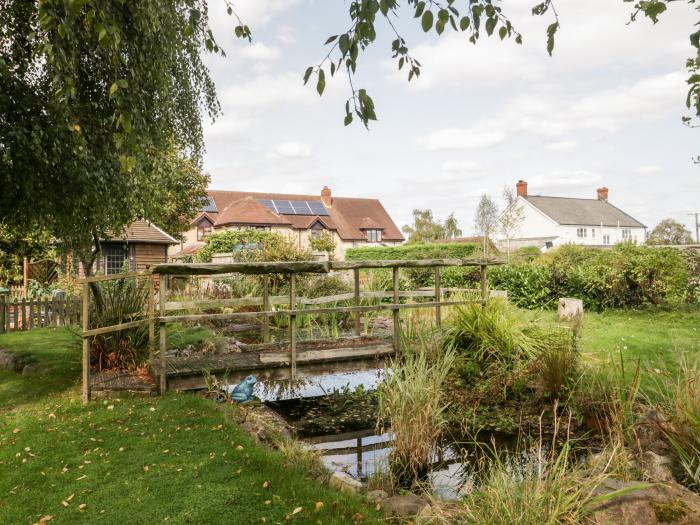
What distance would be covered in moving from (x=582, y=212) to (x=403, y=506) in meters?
51.5

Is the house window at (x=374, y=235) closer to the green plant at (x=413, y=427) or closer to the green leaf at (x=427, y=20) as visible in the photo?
the green plant at (x=413, y=427)

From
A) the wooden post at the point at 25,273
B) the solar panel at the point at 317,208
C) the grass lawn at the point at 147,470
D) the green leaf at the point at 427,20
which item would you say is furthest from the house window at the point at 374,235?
the green leaf at the point at 427,20

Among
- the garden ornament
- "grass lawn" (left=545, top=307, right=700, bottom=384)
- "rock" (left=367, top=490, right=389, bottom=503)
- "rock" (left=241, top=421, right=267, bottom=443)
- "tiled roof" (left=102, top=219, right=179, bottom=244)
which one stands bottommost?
"rock" (left=367, top=490, right=389, bottom=503)


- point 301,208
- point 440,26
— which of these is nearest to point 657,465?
point 440,26

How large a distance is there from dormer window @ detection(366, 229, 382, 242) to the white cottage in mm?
13136

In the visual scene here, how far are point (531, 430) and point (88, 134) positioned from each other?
21.1ft

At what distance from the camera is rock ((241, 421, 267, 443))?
5293mm

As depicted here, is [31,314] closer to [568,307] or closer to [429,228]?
[568,307]

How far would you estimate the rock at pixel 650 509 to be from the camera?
10.6 ft

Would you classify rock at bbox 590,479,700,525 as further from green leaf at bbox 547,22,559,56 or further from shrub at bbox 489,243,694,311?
shrub at bbox 489,243,694,311

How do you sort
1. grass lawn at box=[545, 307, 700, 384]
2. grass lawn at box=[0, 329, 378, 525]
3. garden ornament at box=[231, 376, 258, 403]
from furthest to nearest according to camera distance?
grass lawn at box=[545, 307, 700, 384]
garden ornament at box=[231, 376, 258, 403]
grass lawn at box=[0, 329, 378, 525]

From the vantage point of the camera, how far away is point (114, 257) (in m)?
25.5

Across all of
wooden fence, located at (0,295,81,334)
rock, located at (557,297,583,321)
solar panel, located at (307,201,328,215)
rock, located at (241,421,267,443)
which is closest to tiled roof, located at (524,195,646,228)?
solar panel, located at (307,201,328,215)

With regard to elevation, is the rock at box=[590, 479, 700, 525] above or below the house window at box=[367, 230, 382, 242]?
below
